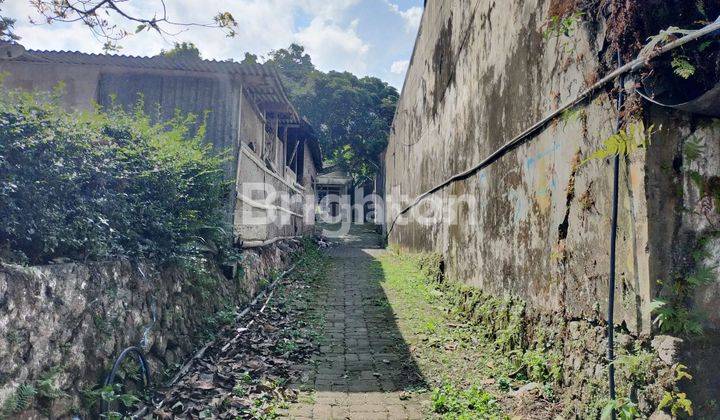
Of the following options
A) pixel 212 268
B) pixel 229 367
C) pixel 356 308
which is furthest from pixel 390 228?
pixel 229 367

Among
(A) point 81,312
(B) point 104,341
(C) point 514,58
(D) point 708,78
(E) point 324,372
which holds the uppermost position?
(C) point 514,58

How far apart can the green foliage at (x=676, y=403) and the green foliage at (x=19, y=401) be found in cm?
339

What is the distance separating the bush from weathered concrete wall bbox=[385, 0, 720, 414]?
11.8ft

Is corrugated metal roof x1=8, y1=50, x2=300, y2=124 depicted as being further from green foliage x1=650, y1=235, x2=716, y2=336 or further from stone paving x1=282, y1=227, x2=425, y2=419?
green foliage x1=650, y1=235, x2=716, y2=336

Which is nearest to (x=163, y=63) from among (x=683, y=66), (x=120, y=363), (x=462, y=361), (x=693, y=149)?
(x=120, y=363)

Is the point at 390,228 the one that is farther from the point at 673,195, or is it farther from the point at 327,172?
the point at 673,195

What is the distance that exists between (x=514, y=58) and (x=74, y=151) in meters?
4.26

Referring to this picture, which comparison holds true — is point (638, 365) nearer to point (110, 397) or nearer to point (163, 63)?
point (110, 397)

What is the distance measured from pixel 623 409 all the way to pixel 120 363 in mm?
3383

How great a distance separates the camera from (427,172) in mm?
10445

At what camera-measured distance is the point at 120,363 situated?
3.14 m

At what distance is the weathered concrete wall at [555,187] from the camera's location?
2391 millimetres

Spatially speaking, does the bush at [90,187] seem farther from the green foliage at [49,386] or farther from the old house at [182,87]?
the old house at [182,87]

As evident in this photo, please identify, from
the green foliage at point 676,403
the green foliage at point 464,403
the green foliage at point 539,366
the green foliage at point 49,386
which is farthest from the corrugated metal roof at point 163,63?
the green foliage at point 676,403
